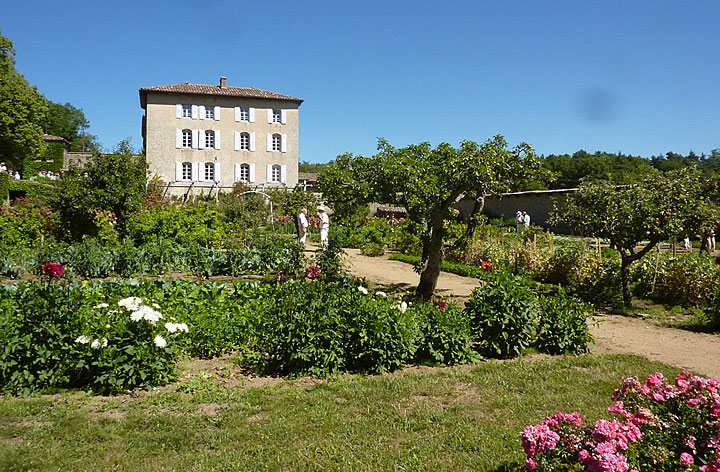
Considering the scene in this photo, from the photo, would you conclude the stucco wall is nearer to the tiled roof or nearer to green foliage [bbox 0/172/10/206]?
the tiled roof

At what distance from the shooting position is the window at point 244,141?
118 ft

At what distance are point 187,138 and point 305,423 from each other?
33866 millimetres

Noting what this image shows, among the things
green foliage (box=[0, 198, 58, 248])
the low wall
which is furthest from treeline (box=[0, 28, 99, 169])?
the low wall

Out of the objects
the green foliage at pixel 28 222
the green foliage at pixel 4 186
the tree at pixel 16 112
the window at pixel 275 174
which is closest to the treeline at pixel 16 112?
the tree at pixel 16 112

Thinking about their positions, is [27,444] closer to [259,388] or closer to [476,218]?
[259,388]

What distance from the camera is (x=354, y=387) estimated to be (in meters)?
4.61

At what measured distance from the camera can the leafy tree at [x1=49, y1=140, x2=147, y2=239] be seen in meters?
13.9

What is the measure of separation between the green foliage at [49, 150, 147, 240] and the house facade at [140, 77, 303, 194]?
18811mm

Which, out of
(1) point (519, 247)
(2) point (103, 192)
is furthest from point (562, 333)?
(2) point (103, 192)

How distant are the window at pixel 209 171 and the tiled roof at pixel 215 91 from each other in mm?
4777

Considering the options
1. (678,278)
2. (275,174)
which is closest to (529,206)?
(275,174)

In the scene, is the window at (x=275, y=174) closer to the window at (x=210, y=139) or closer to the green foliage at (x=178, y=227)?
the window at (x=210, y=139)

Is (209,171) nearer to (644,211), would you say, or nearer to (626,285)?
(626,285)

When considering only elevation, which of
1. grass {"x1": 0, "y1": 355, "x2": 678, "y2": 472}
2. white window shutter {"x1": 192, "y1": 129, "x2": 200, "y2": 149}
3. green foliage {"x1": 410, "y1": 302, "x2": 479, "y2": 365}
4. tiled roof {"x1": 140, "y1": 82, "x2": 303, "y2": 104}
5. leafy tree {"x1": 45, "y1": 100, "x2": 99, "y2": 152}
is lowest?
grass {"x1": 0, "y1": 355, "x2": 678, "y2": 472}
